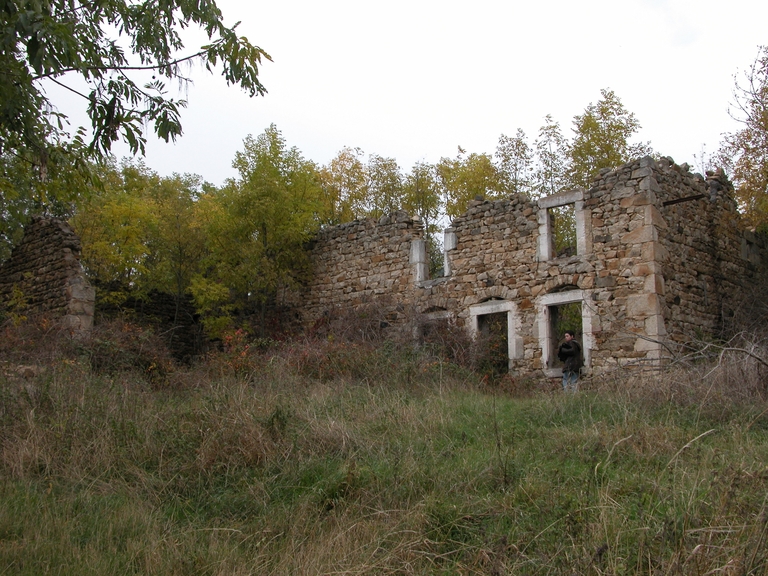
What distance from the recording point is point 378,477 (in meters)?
5.55

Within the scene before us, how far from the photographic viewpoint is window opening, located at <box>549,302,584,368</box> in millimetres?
12609

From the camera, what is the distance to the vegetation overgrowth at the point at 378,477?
432cm

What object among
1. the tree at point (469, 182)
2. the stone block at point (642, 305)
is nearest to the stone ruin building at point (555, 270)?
the stone block at point (642, 305)

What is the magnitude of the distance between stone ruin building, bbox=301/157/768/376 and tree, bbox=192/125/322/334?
67.4 inches

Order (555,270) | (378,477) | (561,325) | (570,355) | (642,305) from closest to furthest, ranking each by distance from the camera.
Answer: (378,477), (642,305), (570,355), (555,270), (561,325)

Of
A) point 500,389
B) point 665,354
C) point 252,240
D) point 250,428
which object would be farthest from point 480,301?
point 250,428

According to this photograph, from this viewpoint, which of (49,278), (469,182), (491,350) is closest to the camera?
(491,350)

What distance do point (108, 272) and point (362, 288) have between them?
5959 millimetres

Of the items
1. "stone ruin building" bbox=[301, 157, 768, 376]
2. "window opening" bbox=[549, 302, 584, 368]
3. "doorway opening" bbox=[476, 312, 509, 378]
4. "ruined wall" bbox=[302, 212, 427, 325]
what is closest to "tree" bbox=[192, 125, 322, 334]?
"ruined wall" bbox=[302, 212, 427, 325]

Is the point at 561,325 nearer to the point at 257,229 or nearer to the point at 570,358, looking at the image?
the point at 570,358

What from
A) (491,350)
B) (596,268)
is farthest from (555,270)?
(491,350)

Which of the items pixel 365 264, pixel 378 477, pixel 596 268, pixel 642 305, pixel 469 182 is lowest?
pixel 378 477

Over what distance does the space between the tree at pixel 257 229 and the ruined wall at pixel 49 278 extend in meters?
2.44

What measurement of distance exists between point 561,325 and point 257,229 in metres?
7.60
